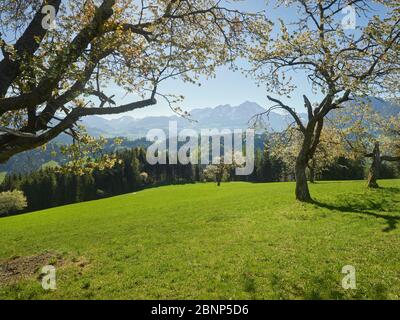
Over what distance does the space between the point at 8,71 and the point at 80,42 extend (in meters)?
2.47

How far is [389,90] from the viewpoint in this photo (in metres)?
26.9

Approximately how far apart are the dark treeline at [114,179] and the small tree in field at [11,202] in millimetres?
7807

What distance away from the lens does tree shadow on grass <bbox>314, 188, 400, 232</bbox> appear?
22352 mm

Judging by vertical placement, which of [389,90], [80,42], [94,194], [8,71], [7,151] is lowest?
[94,194]

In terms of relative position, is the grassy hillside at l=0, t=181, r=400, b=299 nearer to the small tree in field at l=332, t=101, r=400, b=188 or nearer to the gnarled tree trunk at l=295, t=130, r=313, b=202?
the gnarled tree trunk at l=295, t=130, r=313, b=202

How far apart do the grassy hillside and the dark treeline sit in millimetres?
87018

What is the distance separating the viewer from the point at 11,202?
115 meters

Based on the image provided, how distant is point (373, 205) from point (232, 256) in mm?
16389

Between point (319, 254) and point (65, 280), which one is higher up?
point (319, 254)

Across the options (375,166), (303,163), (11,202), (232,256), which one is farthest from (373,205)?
(11,202)

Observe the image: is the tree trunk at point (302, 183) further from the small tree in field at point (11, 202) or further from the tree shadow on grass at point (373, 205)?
the small tree in field at point (11, 202)
